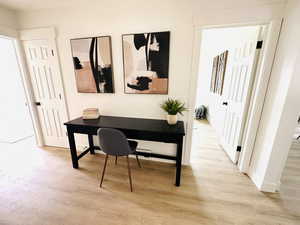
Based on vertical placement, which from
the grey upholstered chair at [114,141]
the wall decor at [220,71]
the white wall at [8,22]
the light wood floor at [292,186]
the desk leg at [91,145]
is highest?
the white wall at [8,22]

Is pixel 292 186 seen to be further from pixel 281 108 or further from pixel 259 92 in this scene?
pixel 259 92

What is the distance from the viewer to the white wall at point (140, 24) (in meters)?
1.60

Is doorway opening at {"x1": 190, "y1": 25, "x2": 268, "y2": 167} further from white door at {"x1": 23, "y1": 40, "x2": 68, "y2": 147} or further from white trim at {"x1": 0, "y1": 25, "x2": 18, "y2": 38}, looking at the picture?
white trim at {"x1": 0, "y1": 25, "x2": 18, "y2": 38}

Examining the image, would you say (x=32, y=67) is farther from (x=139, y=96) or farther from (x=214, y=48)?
(x=214, y=48)

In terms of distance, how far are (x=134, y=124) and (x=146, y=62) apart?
0.93 metres

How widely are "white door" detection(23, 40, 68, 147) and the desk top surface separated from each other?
2.75 feet

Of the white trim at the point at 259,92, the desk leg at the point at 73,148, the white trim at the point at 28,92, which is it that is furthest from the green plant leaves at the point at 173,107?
the white trim at the point at 28,92

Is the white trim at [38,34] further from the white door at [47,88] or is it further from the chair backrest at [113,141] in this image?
the chair backrest at [113,141]

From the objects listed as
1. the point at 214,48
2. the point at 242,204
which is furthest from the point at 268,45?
the point at 214,48

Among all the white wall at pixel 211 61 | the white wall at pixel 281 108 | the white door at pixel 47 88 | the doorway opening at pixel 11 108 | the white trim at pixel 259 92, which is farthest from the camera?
the doorway opening at pixel 11 108

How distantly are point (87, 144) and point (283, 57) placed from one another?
126 inches

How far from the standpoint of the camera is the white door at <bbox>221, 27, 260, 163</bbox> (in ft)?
6.03

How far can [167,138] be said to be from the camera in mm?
1698

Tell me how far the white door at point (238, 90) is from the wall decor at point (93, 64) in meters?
2.04
